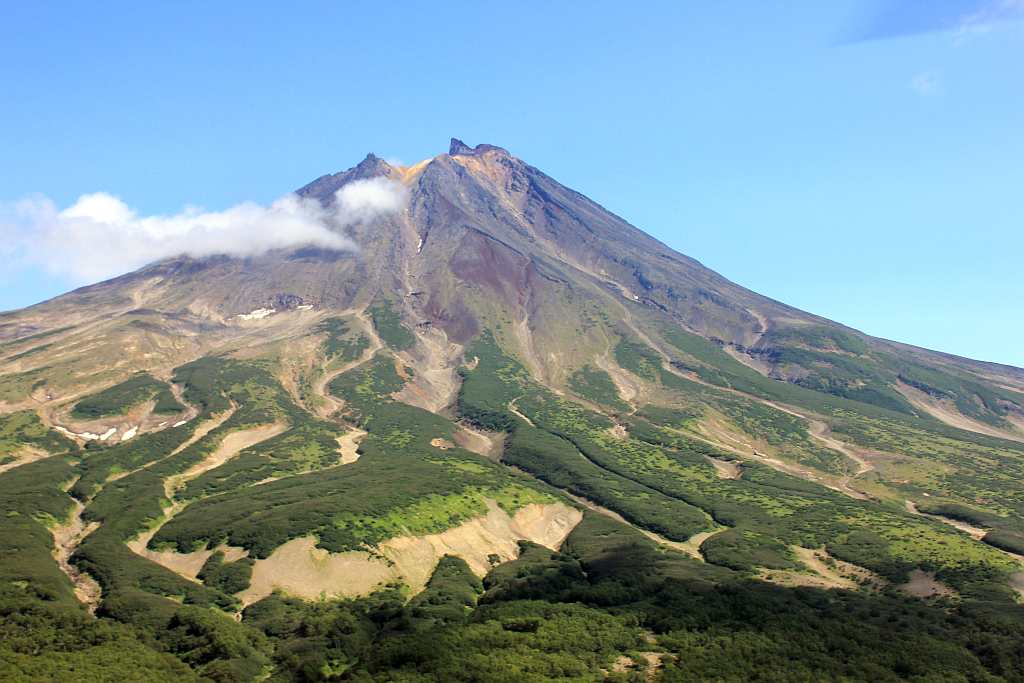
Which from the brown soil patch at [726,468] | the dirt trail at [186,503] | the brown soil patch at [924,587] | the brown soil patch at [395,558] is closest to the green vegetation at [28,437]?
the dirt trail at [186,503]

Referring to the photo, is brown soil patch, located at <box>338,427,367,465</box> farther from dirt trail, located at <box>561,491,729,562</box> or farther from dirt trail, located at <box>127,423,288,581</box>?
dirt trail, located at <box>561,491,729,562</box>

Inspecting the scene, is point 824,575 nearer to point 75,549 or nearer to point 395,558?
point 395,558

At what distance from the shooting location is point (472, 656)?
235 feet

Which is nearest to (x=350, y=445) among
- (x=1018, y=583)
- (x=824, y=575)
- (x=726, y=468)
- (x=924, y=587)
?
(x=726, y=468)

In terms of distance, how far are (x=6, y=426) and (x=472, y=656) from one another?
14436 cm

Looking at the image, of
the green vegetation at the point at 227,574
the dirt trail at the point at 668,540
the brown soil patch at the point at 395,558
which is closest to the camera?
the green vegetation at the point at 227,574

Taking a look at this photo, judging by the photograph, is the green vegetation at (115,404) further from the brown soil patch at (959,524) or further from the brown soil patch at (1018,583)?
the brown soil patch at (1018,583)

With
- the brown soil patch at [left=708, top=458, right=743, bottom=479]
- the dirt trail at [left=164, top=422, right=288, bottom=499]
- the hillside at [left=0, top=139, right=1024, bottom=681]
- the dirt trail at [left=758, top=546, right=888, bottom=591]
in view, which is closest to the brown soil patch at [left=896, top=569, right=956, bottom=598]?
the hillside at [left=0, top=139, right=1024, bottom=681]

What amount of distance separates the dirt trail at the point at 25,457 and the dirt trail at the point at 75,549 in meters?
27.0

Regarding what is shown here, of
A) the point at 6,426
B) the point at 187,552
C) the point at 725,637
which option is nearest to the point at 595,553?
the point at 725,637

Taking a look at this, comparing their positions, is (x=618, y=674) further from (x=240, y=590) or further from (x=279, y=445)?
(x=279, y=445)

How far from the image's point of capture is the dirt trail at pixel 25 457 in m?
146

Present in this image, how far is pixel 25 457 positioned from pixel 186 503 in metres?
45.2

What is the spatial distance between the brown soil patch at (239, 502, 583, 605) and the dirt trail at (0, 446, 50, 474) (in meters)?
72.6
